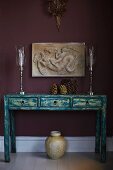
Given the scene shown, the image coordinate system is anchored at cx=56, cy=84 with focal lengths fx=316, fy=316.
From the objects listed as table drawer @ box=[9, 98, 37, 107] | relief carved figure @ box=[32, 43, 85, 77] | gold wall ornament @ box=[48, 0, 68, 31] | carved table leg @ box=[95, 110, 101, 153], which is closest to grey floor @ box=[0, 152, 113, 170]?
carved table leg @ box=[95, 110, 101, 153]

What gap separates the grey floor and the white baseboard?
0.13 meters

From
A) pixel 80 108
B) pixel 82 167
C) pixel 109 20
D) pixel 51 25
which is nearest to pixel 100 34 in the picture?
pixel 109 20

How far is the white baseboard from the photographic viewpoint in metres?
4.30

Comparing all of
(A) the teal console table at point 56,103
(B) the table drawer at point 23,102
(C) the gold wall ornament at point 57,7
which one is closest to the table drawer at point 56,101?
(A) the teal console table at point 56,103

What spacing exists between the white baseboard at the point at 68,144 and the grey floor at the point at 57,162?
0.13 metres

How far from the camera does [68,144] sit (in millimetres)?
4305

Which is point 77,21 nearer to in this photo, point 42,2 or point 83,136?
point 42,2

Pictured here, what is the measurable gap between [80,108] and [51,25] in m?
1.22

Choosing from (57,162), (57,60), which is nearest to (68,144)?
(57,162)

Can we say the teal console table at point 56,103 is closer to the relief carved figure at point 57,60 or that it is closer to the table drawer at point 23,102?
the table drawer at point 23,102

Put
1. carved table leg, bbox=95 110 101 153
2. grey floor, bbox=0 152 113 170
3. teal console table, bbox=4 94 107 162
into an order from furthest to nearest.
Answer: carved table leg, bbox=95 110 101 153 < teal console table, bbox=4 94 107 162 < grey floor, bbox=0 152 113 170

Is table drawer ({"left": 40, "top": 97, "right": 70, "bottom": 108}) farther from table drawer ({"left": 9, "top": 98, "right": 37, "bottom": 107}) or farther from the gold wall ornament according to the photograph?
the gold wall ornament

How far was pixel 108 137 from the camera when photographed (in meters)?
4.31

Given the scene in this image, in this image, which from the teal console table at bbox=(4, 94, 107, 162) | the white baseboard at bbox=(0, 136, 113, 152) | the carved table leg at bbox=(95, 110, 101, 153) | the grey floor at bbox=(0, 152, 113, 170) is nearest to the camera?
the grey floor at bbox=(0, 152, 113, 170)
